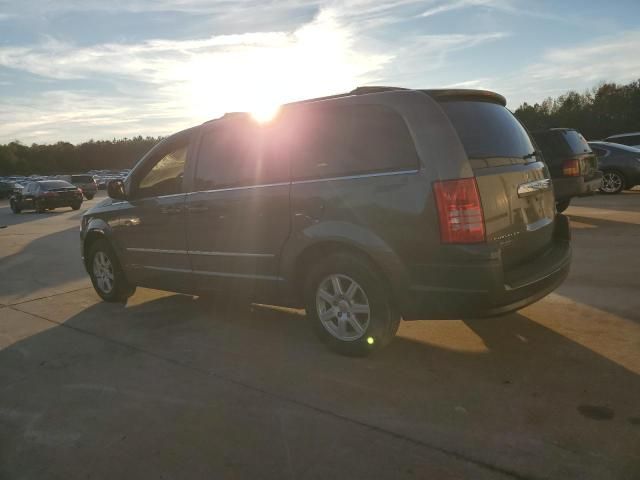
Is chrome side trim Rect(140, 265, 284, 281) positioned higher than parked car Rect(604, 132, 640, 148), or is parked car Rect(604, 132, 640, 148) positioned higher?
parked car Rect(604, 132, 640, 148)

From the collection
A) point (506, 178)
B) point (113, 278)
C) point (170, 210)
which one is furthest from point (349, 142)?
point (113, 278)

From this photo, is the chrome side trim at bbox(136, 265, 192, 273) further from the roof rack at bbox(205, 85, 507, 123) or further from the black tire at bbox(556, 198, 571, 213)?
the black tire at bbox(556, 198, 571, 213)

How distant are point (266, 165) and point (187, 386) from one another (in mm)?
1791

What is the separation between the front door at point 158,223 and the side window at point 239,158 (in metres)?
0.36

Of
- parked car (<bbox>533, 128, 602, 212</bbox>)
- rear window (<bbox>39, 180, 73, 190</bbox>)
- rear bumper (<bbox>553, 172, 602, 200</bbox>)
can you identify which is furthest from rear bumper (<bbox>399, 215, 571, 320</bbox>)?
rear window (<bbox>39, 180, 73, 190</bbox>)

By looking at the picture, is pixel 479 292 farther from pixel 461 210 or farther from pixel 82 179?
pixel 82 179

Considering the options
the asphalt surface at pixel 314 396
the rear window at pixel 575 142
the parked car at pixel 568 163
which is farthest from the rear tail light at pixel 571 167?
the asphalt surface at pixel 314 396

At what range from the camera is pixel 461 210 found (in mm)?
3469

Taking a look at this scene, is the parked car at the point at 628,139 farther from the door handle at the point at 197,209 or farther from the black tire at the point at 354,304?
the black tire at the point at 354,304

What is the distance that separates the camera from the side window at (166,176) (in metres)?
5.34

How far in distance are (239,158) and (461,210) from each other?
2065 millimetres

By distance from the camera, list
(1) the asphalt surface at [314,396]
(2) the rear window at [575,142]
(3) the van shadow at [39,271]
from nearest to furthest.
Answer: (1) the asphalt surface at [314,396] → (3) the van shadow at [39,271] → (2) the rear window at [575,142]

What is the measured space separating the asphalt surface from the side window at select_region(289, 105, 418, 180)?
1.38 m

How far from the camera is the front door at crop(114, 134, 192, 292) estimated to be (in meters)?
5.31
